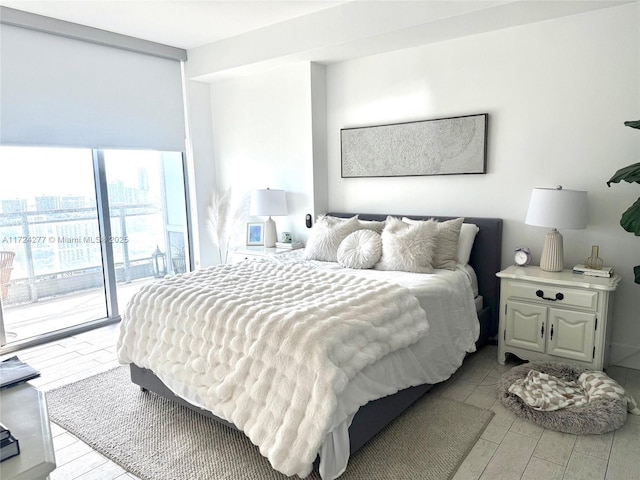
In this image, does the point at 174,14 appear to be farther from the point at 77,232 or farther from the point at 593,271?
the point at 593,271

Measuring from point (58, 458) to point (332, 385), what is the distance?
5.31 feet

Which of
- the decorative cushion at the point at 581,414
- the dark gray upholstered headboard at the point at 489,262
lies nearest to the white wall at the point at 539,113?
the dark gray upholstered headboard at the point at 489,262

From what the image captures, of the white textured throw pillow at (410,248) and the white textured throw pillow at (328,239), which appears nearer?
the white textured throw pillow at (410,248)

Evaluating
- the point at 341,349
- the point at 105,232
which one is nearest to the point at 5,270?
the point at 105,232

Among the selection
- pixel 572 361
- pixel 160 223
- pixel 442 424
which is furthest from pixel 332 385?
pixel 160 223

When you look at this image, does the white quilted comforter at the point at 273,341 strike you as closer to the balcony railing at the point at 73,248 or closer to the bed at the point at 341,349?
the bed at the point at 341,349

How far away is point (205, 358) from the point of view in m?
2.37

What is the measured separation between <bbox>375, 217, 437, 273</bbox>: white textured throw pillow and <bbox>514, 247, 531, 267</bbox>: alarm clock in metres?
0.66

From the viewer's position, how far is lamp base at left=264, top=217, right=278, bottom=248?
471cm

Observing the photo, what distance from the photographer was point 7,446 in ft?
4.67

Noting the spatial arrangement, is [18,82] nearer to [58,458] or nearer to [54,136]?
[54,136]

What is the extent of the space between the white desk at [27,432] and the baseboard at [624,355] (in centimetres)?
354

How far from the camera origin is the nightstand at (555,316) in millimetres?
2900

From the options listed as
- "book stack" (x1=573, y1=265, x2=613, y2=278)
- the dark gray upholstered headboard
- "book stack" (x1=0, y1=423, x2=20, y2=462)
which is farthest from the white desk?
"book stack" (x1=573, y1=265, x2=613, y2=278)
